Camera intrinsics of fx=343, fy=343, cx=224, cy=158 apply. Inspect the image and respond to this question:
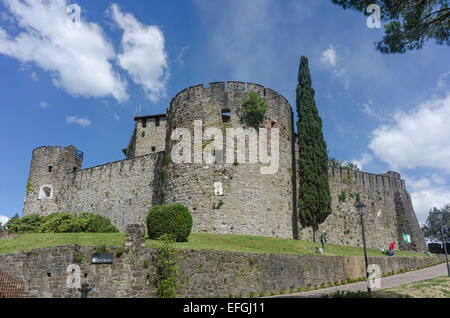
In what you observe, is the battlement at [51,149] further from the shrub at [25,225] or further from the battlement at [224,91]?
the battlement at [224,91]

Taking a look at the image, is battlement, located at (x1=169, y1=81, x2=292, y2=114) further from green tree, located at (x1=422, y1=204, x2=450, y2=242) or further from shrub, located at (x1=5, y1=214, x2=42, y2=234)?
green tree, located at (x1=422, y1=204, x2=450, y2=242)

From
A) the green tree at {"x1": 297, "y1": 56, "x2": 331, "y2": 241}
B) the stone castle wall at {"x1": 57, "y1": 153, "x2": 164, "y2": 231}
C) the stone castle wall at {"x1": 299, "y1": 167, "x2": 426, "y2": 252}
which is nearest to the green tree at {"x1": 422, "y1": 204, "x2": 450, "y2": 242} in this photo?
the stone castle wall at {"x1": 299, "y1": 167, "x2": 426, "y2": 252}

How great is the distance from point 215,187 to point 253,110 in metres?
5.29

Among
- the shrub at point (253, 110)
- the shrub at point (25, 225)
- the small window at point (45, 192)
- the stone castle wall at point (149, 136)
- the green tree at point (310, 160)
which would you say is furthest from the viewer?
the stone castle wall at point (149, 136)

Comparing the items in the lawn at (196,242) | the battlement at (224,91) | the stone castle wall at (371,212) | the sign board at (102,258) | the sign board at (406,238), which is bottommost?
the sign board at (102,258)

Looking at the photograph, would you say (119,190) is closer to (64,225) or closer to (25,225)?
(25,225)

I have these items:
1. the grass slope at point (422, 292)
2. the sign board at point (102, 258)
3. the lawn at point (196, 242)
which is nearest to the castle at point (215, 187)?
the lawn at point (196, 242)

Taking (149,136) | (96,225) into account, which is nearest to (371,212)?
(149,136)

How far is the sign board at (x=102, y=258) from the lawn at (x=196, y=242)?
1.88 feet

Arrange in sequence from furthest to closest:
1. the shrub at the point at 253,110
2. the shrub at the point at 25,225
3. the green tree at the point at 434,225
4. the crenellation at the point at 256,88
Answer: the green tree at the point at 434,225, the shrub at the point at 25,225, the crenellation at the point at 256,88, the shrub at the point at 253,110

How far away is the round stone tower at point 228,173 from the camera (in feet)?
63.4

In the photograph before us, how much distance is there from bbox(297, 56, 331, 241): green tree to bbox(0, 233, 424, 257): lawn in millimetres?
4068

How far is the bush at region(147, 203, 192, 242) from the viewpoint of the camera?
15133 mm
